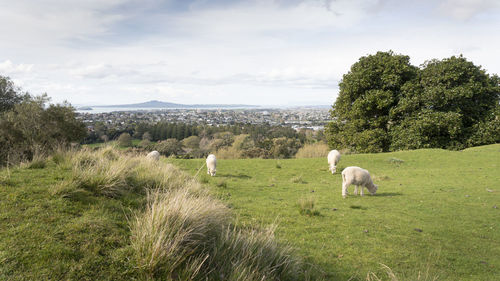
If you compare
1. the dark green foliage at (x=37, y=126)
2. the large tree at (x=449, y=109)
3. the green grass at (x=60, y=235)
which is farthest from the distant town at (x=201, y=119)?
the green grass at (x=60, y=235)

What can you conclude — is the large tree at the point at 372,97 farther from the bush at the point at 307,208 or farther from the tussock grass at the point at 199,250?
the tussock grass at the point at 199,250

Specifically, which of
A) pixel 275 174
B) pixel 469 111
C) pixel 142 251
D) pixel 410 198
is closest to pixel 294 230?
pixel 142 251

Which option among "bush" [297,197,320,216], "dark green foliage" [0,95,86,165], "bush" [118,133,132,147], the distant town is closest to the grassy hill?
"bush" [297,197,320,216]

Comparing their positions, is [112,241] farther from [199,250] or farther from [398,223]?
[398,223]

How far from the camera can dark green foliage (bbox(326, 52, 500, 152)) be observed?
22531 millimetres

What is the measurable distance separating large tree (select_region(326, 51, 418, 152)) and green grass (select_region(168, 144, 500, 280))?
10.8 meters

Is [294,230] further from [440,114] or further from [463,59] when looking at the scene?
[463,59]

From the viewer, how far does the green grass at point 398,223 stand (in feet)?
14.8

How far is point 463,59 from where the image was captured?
24000mm

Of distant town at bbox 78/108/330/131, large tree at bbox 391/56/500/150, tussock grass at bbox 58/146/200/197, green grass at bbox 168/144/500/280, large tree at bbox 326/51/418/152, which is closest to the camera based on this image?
green grass at bbox 168/144/500/280

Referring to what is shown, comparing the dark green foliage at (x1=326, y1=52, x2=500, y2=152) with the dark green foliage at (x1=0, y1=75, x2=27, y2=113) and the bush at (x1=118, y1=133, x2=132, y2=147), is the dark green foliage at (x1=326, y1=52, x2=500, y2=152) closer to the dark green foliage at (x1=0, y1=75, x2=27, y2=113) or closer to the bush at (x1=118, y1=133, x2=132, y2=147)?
the bush at (x1=118, y1=133, x2=132, y2=147)

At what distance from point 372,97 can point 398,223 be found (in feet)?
65.4

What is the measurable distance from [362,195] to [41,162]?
408 inches

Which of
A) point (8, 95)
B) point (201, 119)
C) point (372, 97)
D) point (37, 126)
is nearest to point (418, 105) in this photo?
point (372, 97)
